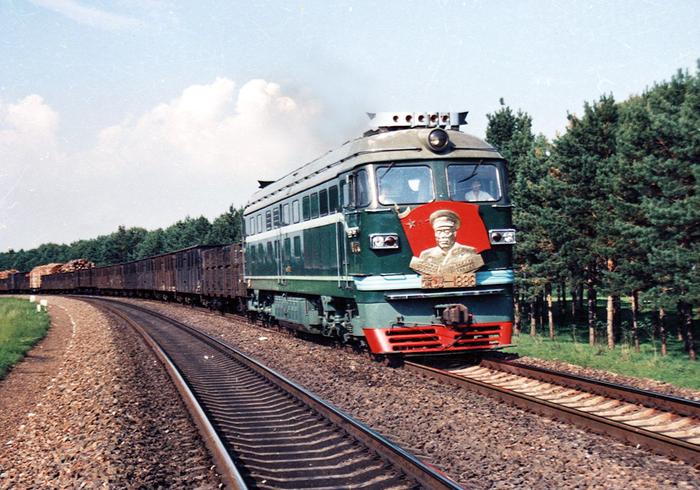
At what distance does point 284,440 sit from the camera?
779 centimetres

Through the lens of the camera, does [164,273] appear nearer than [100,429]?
No

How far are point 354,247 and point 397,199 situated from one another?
1.19 metres

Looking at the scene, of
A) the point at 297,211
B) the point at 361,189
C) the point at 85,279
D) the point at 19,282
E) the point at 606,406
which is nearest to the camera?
the point at 606,406

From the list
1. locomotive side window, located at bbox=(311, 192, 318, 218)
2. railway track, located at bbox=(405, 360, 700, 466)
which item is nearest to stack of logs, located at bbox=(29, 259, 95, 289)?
locomotive side window, located at bbox=(311, 192, 318, 218)

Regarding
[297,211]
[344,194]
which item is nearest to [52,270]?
[297,211]

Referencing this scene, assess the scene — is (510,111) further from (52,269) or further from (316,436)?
(52,269)

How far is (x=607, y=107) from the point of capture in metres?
30.3

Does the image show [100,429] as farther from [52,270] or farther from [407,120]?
[52,270]

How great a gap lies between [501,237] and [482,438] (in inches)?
204

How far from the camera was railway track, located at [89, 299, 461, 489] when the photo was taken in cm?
610

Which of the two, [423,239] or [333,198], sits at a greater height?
[333,198]

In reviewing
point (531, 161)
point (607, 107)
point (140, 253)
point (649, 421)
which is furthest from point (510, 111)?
point (140, 253)

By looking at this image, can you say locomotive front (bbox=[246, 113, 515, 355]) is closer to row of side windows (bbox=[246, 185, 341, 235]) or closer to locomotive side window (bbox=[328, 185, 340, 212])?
locomotive side window (bbox=[328, 185, 340, 212])

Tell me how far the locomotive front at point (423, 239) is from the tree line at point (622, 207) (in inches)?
532
